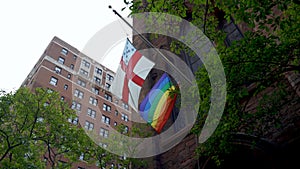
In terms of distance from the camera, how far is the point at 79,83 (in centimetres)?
5606

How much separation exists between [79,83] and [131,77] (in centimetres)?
4756

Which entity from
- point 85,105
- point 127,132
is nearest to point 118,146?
point 127,132

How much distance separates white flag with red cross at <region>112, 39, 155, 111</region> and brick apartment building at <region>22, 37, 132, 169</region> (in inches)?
1441

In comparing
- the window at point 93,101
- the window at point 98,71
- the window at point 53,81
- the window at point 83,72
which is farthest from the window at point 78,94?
the window at point 98,71

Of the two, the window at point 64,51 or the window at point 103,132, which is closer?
the window at point 103,132

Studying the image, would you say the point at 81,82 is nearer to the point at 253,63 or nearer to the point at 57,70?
the point at 57,70

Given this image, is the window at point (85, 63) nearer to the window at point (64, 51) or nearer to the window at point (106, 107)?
the window at point (64, 51)

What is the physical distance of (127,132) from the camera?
38.5ft

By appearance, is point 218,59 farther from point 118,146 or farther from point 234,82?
point 118,146

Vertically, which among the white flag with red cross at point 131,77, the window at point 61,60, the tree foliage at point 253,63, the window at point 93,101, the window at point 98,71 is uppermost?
the window at point 98,71

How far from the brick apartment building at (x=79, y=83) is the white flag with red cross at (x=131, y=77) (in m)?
36.6

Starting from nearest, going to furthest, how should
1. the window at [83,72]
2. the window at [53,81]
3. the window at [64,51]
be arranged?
the window at [53,81] < the window at [64,51] < the window at [83,72]

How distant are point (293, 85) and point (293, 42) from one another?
1.62 metres

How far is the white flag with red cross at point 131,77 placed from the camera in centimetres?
982
